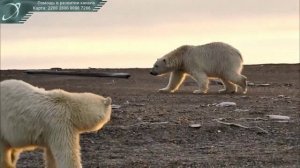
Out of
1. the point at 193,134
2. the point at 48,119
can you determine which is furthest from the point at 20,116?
the point at 193,134

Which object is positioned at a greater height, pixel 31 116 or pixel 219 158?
pixel 31 116

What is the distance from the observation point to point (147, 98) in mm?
13766

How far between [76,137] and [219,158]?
8.66 ft

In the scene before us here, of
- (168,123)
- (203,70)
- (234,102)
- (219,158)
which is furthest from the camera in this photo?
(203,70)

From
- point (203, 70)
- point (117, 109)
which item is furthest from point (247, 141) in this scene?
point (203, 70)

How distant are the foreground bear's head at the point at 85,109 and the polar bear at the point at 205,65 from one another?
9625mm

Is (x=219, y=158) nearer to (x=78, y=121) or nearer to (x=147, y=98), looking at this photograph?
(x=78, y=121)

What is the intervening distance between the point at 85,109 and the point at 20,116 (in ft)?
1.61

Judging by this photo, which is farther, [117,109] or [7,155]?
[117,109]

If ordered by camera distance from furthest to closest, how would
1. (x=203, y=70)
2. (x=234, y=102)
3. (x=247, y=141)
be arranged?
(x=203, y=70) → (x=234, y=102) → (x=247, y=141)

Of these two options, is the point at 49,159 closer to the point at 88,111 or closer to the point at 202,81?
the point at 88,111

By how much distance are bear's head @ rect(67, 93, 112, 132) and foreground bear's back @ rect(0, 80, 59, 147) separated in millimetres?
241

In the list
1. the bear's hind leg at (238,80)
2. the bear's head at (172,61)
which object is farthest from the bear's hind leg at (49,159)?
the bear's head at (172,61)

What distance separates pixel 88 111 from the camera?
594 cm
